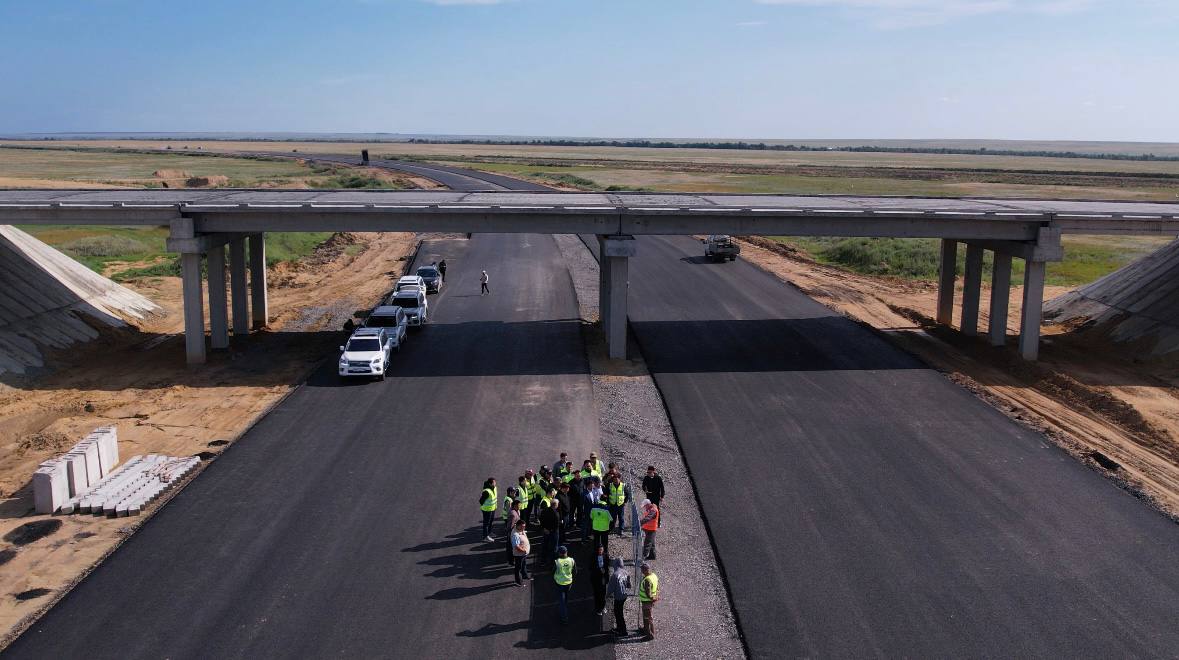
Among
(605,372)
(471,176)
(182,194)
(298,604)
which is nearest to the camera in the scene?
(298,604)

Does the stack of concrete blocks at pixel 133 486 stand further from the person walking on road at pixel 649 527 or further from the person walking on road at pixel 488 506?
the person walking on road at pixel 649 527

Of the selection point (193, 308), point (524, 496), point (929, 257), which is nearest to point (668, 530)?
point (524, 496)

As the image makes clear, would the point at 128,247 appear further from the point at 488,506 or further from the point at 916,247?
the point at 916,247

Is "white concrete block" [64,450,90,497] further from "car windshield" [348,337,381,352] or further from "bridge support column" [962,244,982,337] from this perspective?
"bridge support column" [962,244,982,337]

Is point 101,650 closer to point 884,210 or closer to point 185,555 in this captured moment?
point 185,555

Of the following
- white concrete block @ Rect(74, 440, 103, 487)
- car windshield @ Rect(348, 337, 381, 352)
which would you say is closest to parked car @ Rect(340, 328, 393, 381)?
car windshield @ Rect(348, 337, 381, 352)

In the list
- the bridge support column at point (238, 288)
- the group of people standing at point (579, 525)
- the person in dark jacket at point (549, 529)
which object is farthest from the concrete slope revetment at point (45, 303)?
the person in dark jacket at point (549, 529)

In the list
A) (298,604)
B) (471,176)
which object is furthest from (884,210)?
(471,176)
